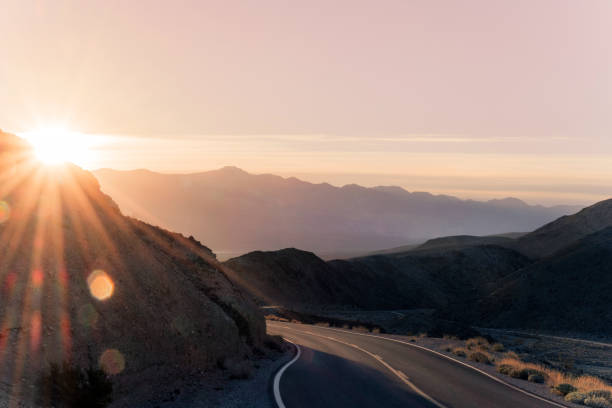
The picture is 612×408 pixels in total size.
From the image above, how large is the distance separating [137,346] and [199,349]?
2.87 meters

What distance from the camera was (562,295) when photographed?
2549 inches

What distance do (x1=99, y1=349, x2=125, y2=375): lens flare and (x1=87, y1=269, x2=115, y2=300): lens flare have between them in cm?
158

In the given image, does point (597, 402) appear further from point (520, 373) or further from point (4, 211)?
point (4, 211)

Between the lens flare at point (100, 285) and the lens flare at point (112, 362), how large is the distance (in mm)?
1579

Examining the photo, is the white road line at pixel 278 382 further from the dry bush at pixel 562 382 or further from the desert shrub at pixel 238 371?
the dry bush at pixel 562 382

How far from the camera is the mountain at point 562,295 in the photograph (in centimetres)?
5961

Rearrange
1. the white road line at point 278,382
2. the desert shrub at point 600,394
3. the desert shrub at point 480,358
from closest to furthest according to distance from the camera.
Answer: the white road line at point 278,382 → the desert shrub at point 600,394 → the desert shrub at point 480,358

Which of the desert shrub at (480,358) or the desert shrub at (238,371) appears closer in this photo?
the desert shrub at (238,371)

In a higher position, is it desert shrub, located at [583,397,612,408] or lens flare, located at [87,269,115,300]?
lens flare, located at [87,269,115,300]

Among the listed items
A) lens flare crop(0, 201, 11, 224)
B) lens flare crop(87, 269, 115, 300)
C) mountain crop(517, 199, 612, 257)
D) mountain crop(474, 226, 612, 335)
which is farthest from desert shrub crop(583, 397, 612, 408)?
mountain crop(517, 199, 612, 257)

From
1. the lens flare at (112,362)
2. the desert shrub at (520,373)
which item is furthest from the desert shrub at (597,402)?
the lens flare at (112,362)

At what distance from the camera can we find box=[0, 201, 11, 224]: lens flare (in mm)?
11914

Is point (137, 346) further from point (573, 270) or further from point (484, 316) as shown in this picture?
point (573, 270)

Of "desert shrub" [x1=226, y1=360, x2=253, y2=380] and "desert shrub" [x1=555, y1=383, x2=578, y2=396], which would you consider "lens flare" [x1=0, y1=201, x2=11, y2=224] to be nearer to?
"desert shrub" [x1=226, y1=360, x2=253, y2=380]
